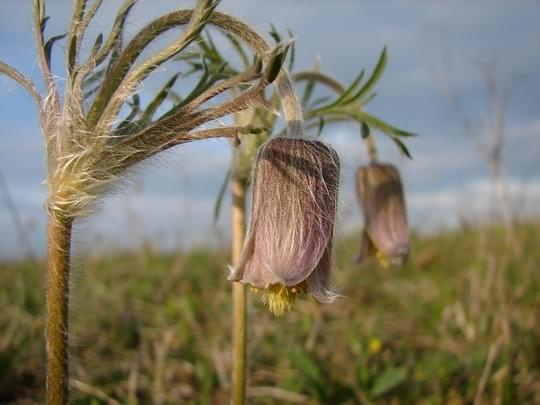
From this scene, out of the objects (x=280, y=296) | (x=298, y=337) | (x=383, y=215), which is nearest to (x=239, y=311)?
(x=280, y=296)

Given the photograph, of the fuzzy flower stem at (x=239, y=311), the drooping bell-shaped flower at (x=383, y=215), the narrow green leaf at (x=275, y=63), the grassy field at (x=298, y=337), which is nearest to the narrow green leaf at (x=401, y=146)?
the drooping bell-shaped flower at (x=383, y=215)

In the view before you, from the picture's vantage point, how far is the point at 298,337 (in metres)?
2.90

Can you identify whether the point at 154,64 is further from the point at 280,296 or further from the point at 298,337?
the point at 298,337

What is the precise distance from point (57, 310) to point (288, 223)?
507mm

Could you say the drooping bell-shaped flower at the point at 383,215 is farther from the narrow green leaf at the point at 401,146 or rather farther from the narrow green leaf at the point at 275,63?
the narrow green leaf at the point at 275,63

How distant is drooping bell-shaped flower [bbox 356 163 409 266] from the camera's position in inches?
76.1

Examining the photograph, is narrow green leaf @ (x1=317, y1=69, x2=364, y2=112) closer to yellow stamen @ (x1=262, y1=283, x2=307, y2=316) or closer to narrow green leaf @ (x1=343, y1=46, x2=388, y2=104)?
narrow green leaf @ (x1=343, y1=46, x2=388, y2=104)

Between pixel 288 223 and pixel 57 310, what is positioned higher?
pixel 288 223

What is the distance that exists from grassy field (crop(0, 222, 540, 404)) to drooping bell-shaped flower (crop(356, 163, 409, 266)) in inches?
21.9

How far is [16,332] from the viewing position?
103 inches

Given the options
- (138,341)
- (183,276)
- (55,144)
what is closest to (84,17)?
(55,144)

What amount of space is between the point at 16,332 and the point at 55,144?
158 cm

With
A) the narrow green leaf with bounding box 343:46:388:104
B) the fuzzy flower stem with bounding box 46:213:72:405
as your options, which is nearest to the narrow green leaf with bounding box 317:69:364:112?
the narrow green leaf with bounding box 343:46:388:104

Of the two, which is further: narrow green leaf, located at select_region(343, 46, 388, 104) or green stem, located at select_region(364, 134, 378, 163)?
green stem, located at select_region(364, 134, 378, 163)
